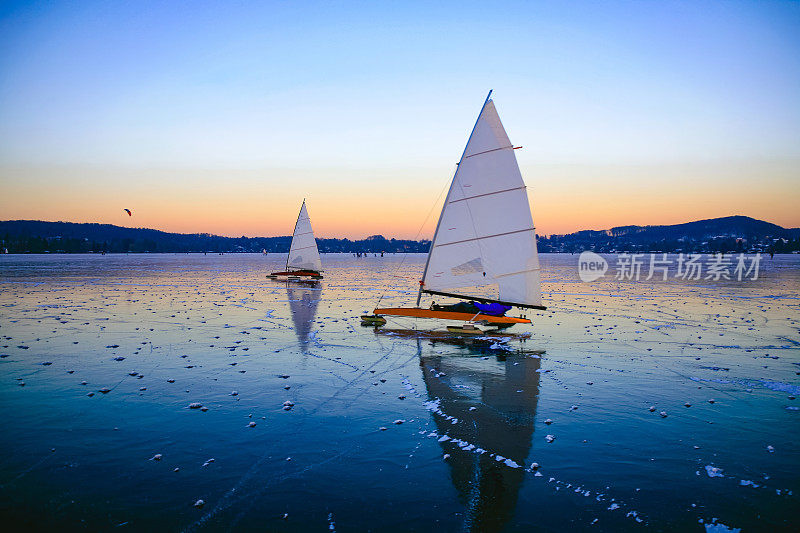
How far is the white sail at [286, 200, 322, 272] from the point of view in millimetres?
58406

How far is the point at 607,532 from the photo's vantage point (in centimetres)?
764

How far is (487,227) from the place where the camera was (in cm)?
2312

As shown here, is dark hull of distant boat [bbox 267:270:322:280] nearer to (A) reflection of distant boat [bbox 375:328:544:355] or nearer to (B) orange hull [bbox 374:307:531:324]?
(A) reflection of distant boat [bbox 375:328:544:355]

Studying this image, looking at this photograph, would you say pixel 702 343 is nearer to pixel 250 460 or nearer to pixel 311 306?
A: pixel 250 460

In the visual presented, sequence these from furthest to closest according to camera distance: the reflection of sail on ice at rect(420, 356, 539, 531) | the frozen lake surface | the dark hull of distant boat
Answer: the dark hull of distant boat < the reflection of sail on ice at rect(420, 356, 539, 531) < the frozen lake surface

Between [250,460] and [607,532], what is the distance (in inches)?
266

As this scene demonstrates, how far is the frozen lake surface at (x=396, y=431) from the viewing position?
324 inches

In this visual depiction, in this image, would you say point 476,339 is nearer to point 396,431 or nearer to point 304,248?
point 396,431

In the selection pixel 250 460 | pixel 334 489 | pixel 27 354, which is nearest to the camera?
pixel 334 489

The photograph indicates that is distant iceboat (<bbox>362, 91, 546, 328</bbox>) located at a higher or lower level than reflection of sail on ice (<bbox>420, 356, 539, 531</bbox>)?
higher

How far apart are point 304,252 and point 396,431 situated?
50096 mm

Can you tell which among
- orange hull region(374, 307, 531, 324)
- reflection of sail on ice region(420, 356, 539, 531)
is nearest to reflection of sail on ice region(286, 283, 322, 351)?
orange hull region(374, 307, 531, 324)

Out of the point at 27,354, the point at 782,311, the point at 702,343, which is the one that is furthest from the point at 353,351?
the point at 782,311

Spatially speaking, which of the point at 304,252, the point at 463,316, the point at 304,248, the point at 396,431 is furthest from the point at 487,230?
the point at 304,252
